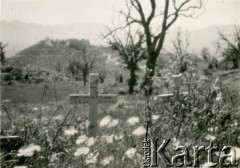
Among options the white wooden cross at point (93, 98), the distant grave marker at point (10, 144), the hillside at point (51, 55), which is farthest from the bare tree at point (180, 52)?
the hillside at point (51, 55)

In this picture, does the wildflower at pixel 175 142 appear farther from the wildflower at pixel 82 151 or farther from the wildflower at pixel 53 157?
the wildflower at pixel 53 157

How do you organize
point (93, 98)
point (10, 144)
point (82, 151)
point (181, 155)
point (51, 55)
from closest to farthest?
point (82, 151)
point (181, 155)
point (10, 144)
point (93, 98)
point (51, 55)

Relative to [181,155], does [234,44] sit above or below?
above

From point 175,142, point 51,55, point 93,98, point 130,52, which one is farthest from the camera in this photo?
point 51,55

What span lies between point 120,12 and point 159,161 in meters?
23.4

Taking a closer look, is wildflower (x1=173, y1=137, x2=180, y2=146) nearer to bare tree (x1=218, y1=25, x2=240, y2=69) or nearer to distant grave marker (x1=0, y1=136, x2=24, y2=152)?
distant grave marker (x1=0, y1=136, x2=24, y2=152)

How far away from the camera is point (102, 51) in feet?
490

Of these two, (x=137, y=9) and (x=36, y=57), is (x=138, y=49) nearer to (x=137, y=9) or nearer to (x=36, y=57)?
(x=137, y=9)

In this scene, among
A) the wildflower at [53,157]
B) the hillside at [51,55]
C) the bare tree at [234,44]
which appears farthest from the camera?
the hillside at [51,55]

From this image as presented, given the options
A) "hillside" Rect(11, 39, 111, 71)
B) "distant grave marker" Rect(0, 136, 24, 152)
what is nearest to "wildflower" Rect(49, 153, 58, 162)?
"distant grave marker" Rect(0, 136, 24, 152)

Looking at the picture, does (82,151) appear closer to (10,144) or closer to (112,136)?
(112,136)

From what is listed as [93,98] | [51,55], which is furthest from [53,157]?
[51,55]

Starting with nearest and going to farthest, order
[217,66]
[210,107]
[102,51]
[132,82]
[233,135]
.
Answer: [233,135] → [210,107] → [132,82] → [217,66] → [102,51]

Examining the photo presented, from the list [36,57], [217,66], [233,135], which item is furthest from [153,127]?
[36,57]
